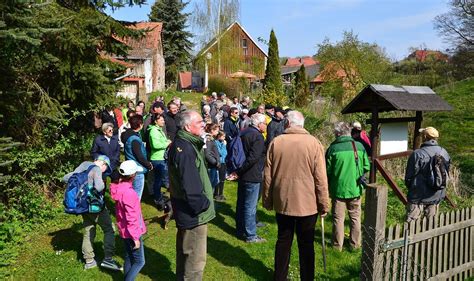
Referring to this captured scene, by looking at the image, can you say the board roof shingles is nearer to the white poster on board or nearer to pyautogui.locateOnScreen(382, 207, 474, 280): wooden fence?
the white poster on board

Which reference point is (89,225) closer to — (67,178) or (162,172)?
(67,178)

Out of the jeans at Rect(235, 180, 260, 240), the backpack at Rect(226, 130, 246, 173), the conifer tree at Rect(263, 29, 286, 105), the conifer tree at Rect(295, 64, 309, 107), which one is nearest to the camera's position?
the jeans at Rect(235, 180, 260, 240)

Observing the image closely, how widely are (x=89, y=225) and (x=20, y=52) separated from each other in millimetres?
2661

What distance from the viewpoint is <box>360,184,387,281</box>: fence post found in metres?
3.61

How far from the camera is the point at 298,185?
4387 millimetres

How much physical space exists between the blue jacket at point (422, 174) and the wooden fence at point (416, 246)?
0.76 metres

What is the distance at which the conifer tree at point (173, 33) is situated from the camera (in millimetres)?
43844

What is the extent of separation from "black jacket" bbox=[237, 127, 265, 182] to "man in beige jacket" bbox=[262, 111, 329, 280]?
1.22 meters

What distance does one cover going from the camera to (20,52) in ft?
17.8

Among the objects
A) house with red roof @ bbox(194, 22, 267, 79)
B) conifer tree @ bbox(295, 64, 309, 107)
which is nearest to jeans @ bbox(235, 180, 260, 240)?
conifer tree @ bbox(295, 64, 309, 107)

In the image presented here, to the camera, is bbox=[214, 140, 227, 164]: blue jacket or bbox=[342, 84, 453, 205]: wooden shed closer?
bbox=[342, 84, 453, 205]: wooden shed

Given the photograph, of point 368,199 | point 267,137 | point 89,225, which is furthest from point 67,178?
point 267,137

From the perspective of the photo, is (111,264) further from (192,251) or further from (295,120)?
(295,120)

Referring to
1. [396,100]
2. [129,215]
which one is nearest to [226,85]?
[396,100]
